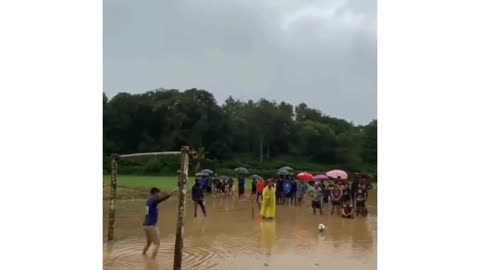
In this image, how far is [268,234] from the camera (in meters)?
11.4

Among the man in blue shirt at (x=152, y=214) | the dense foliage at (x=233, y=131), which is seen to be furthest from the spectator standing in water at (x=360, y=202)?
the dense foliage at (x=233, y=131)

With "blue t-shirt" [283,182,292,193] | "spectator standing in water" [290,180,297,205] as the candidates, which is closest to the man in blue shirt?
"blue t-shirt" [283,182,292,193]

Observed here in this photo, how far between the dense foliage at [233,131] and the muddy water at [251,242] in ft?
23.3

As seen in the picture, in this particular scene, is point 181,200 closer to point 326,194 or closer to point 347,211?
point 347,211

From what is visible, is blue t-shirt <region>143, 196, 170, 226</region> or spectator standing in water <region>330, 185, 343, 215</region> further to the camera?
spectator standing in water <region>330, 185, 343, 215</region>

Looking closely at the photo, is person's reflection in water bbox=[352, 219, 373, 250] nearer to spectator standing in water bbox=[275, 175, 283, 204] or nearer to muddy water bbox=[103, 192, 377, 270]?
muddy water bbox=[103, 192, 377, 270]

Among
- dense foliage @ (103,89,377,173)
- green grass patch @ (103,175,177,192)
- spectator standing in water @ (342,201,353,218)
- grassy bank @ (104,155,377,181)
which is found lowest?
spectator standing in water @ (342,201,353,218)

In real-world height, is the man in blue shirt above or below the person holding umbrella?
above

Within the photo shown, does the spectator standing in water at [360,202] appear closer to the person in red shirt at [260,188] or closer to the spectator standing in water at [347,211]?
the spectator standing in water at [347,211]

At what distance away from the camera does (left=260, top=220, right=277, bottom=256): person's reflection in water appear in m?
9.85

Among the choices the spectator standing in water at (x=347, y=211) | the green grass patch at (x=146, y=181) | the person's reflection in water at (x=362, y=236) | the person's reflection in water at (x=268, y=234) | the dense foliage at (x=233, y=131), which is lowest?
the person's reflection in water at (x=362, y=236)

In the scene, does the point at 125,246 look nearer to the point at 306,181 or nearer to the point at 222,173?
the point at 306,181

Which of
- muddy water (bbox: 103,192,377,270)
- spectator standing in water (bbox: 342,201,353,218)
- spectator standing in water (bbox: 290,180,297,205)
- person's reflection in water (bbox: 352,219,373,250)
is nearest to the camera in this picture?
muddy water (bbox: 103,192,377,270)

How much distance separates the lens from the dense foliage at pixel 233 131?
918 inches
